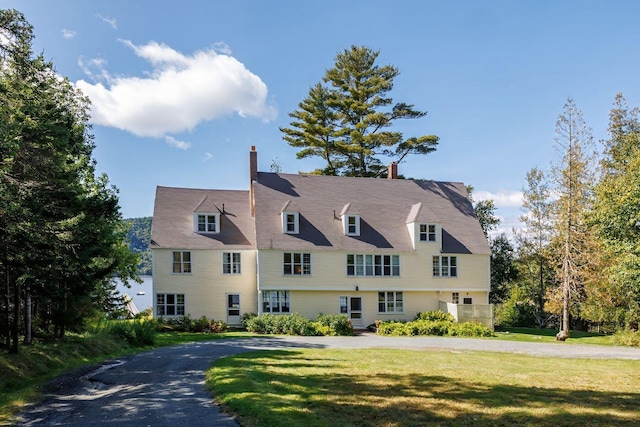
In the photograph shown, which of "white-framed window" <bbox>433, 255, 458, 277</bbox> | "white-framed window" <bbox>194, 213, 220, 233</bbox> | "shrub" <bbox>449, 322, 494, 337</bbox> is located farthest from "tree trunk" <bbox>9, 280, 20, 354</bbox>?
"white-framed window" <bbox>433, 255, 458, 277</bbox>

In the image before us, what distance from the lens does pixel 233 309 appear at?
107 feet

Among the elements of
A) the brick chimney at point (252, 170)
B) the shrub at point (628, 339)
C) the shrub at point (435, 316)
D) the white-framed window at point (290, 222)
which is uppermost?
the brick chimney at point (252, 170)

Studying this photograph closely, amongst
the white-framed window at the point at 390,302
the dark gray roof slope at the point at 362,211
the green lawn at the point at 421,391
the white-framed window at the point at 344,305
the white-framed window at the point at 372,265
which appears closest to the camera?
the green lawn at the point at 421,391

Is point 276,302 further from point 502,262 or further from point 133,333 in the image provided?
point 502,262

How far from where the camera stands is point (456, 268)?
35.8m

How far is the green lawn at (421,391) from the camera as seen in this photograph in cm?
877

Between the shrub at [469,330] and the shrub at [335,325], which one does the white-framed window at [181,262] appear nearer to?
the shrub at [335,325]

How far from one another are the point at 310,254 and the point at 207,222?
7.52 meters

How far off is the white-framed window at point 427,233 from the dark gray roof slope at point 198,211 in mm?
12251

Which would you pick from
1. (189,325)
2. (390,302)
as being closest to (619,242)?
(390,302)

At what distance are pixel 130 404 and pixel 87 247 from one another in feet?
27.6

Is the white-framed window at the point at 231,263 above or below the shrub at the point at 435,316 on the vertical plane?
above

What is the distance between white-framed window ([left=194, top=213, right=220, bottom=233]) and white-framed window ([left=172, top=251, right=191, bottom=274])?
1.98 m

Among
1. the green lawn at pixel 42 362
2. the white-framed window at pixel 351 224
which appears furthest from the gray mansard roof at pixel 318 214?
the green lawn at pixel 42 362
